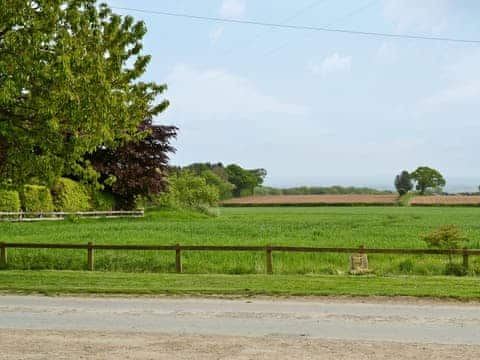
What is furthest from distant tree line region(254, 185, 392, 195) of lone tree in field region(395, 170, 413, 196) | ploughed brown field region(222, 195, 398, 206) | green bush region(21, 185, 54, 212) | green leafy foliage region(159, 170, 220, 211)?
green bush region(21, 185, 54, 212)

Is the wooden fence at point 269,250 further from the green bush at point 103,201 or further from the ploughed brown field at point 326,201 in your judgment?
the ploughed brown field at point 326,201

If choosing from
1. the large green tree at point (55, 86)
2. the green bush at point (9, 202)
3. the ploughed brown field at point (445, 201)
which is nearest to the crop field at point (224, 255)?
the large green tree at point (55, 86)

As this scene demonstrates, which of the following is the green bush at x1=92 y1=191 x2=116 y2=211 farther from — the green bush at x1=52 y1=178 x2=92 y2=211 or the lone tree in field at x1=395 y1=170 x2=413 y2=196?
the lone tree in field at x1=395 y1=170 x2=413 y2=196

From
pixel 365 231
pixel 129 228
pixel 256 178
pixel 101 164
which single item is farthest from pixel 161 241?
pixel 256 178

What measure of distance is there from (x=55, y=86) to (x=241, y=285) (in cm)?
592

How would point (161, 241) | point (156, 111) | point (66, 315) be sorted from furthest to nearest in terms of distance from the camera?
point (161, 241)
point (156, 111)
point (66, 315)

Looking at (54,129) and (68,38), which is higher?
(68,38)

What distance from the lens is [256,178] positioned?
14438 centimetres

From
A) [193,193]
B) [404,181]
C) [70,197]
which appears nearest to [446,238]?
[70,197]

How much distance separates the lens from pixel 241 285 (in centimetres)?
1534

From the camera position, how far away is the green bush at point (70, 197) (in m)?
44.9

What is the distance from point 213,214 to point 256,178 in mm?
86029

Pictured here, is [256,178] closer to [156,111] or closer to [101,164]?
[101,164]

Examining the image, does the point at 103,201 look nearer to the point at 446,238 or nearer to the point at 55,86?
the point at 446,238
